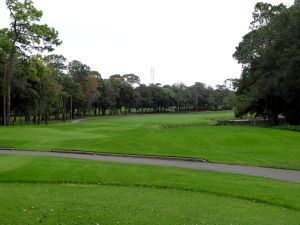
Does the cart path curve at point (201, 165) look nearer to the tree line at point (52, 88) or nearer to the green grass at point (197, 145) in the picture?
the green grass at point (197, 145)

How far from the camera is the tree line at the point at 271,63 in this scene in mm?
46781

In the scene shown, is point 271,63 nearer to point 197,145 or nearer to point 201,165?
point 197,145

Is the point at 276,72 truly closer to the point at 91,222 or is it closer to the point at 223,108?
the point at 91,222

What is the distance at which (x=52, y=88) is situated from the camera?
73.1m

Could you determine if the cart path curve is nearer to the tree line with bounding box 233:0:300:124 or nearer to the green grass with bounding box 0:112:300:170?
the green grass with bounding box 0:112:300:170

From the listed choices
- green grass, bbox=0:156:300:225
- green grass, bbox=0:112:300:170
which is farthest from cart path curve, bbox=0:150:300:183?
green grass, bbox=0:156:300:225

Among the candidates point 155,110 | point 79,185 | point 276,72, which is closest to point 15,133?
point 79,185

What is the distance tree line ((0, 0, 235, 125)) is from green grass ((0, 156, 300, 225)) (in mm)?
32620

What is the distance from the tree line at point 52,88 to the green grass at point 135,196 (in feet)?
107

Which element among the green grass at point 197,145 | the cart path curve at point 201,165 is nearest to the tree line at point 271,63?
the green grass at point 197,145

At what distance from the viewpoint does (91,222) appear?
28.0ft

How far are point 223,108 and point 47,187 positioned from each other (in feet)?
564

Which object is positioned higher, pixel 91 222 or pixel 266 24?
pixel 266 24

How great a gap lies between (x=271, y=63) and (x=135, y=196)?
45.2 metres
